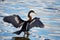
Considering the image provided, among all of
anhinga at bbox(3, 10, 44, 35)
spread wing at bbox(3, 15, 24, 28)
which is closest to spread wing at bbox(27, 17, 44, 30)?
anhinga at bbox(3, 10, 44, 35)

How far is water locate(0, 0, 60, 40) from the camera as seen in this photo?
192cm

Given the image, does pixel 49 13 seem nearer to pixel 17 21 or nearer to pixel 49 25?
pixel 49 25

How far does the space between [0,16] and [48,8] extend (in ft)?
1.93

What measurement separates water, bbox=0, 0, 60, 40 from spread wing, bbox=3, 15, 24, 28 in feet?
0.14

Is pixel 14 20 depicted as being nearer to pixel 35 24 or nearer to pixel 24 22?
pixel 24 22

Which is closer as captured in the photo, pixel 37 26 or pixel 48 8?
pixel 37 26

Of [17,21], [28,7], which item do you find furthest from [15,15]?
[28,7]

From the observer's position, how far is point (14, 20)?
1.96 meters

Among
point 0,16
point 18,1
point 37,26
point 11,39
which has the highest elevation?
point 18,1

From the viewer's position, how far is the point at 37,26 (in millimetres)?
1961

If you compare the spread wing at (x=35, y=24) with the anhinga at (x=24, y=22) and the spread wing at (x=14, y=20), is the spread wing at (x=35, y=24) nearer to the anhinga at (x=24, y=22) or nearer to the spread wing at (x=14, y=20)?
the anhinga at (x=24, y=22)

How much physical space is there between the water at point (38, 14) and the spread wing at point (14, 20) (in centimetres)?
4

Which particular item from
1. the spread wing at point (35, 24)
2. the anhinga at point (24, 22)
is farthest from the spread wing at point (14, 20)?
the spread wing at point (35, 24)

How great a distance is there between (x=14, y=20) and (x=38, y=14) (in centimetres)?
30
